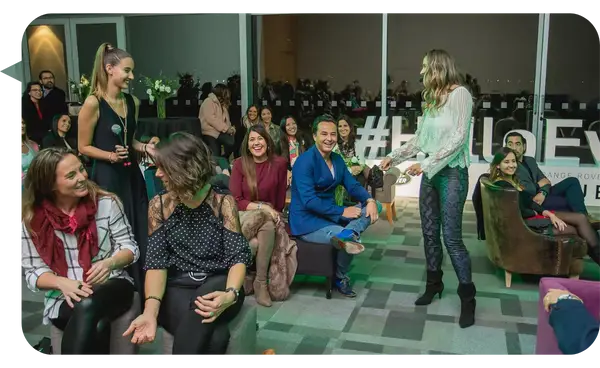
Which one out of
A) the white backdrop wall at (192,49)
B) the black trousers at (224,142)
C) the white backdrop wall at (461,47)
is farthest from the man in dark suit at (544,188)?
the white backdrop wall at (192,49)

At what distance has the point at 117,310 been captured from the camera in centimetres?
217

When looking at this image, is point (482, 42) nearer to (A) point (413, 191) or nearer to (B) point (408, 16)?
(B) point (408, 16)

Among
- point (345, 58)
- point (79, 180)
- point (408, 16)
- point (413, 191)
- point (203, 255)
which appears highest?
point (408, 16)

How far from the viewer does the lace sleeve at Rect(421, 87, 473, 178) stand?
3.09 metres

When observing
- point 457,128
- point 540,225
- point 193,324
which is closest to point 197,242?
point 193,324

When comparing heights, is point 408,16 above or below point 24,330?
above

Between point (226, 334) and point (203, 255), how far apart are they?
34 centimetres

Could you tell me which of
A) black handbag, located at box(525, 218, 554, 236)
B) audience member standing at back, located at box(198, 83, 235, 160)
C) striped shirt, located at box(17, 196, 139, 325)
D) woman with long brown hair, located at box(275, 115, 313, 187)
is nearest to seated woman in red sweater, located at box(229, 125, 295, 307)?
striped shirt, located at box(17, 196, 139, 325)

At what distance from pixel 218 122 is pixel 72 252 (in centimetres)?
536

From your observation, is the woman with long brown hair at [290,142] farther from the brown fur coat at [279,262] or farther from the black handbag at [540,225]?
the black handbag at [540,225]

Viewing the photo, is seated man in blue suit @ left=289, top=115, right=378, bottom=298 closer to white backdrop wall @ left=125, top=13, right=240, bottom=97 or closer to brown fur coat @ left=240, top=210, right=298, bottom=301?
brown fur coat @ left=240, top=210, right=298, bottom=301

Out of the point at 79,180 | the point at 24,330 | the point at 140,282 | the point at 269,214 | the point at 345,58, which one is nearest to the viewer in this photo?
the point at 24,330

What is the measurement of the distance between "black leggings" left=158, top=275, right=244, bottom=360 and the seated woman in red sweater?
1.28 metres

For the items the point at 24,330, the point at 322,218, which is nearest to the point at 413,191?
the point at 322,218
